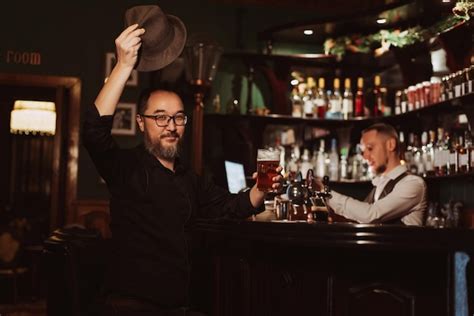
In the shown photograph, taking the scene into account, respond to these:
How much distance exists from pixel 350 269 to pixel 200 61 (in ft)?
12.2

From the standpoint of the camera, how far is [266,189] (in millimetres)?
2762

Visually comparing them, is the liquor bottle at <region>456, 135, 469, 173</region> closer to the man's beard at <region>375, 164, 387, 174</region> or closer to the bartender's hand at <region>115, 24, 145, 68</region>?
the man's beard at <region>375, 164, 387, 174</region>

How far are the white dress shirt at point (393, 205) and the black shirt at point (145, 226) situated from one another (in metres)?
1.67

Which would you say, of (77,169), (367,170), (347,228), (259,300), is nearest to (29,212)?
(77,169)

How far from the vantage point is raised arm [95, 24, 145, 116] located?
2.24 metres

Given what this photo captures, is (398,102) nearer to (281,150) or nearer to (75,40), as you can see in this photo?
(281,150)

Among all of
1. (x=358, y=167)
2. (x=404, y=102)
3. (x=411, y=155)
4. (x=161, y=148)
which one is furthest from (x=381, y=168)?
(x=161, y=148)

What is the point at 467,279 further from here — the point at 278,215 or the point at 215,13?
the point at 215,13

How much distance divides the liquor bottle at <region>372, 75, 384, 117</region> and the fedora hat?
12.8 ft

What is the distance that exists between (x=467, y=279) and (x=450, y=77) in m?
2.98

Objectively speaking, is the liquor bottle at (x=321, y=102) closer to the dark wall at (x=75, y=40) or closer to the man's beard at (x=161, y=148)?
the dark wall at (x=75, y=40)

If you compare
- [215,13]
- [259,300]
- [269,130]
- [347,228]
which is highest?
[215,13]

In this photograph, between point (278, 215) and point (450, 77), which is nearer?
point (278, 215)

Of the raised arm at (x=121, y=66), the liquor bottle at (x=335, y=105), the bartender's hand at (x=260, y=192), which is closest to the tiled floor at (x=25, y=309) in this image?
the liquor bottle at (x=335, y=105)
